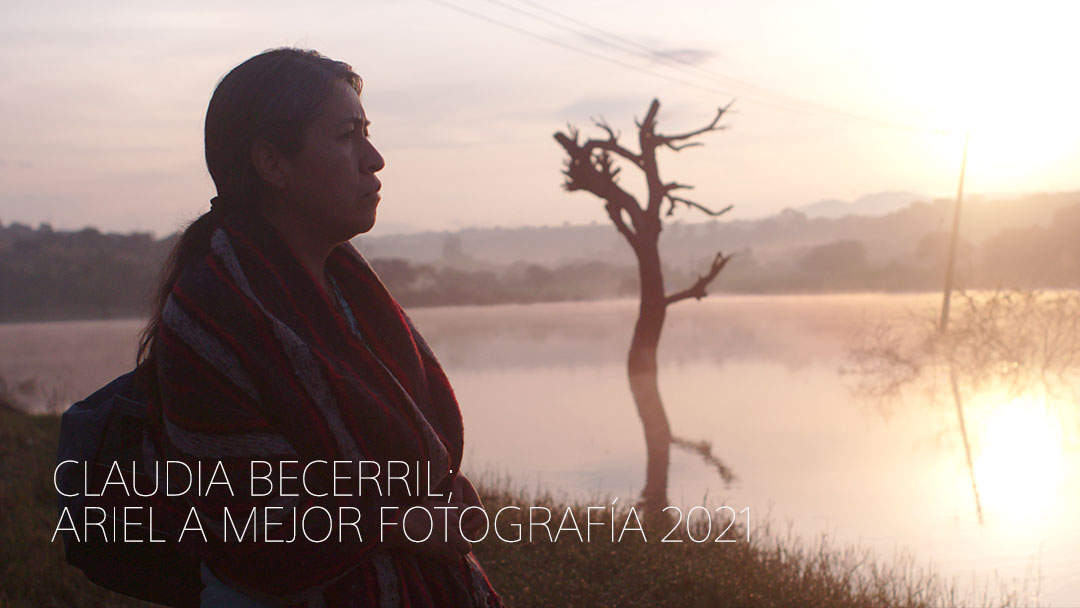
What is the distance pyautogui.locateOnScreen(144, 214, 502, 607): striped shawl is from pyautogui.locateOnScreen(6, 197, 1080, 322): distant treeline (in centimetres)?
3070

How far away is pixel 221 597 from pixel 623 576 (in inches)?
136

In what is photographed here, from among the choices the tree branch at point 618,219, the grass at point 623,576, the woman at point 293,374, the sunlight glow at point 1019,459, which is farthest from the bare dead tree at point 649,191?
the woman at point 293,374

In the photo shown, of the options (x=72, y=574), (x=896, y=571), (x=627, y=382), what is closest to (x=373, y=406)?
(x=72, y=574)

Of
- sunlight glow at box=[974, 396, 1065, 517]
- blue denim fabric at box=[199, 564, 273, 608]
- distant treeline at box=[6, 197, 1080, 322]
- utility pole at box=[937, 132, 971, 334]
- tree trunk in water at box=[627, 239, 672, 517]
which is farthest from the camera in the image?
distant treeline at box=[6, 197, 1080, 322]

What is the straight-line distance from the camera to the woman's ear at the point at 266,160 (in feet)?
5.78

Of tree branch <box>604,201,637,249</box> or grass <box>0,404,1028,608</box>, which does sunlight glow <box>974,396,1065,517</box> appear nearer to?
grass <box>0,404,1028,608</box>

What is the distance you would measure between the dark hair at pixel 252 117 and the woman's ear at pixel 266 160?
0.01 metres

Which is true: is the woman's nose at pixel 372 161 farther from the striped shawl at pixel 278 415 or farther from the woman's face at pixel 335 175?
the striped shawl at pixel 278 415

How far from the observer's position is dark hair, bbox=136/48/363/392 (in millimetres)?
1749

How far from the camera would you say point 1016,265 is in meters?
64.7

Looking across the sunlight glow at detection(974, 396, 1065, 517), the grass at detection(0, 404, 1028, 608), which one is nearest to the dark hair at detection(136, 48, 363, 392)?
the grass at detection(0, 404, 1028, 608)

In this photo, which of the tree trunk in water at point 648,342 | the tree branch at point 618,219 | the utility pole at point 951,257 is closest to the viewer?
the tree trunk in water at point 648,342

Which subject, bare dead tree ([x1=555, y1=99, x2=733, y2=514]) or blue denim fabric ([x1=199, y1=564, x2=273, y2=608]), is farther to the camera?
bare dead tree ([x1=555, y1=99, x2=733, y2=514])

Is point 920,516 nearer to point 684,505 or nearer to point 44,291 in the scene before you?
point 684,505
